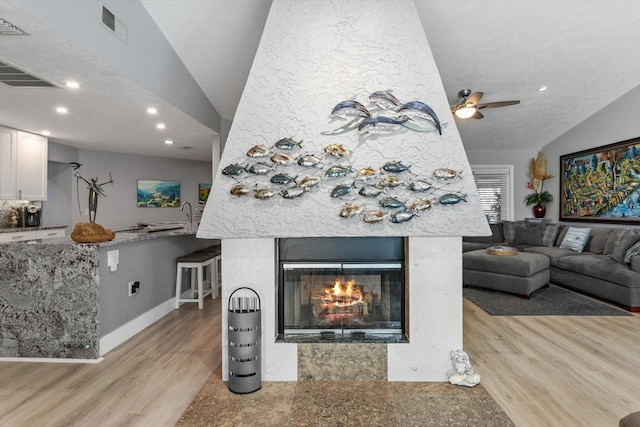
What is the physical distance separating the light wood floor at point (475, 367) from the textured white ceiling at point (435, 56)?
7.42ft

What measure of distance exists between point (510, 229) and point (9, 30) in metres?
7.08

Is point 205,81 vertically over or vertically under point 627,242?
over

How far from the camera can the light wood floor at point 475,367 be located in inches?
78.4

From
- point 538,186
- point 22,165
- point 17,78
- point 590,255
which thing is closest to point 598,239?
point 590,255

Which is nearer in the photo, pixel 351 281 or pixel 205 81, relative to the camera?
pixel 351 281

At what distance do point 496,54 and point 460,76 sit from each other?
483 mm

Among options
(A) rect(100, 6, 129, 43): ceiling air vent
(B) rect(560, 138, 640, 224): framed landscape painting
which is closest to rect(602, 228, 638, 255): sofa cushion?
(B) rect(560, 138, 640, 224): framed landscape painting

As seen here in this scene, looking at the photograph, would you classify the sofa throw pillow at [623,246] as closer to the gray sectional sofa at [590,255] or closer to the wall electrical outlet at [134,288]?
the gray sectional sofa at [590,255]

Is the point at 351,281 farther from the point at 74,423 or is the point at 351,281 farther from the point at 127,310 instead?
the point at 127,310

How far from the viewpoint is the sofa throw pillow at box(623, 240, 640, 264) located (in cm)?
405

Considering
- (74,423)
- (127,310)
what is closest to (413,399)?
(74,423)

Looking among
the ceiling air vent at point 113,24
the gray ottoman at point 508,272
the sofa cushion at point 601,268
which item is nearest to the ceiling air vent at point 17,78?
the ceiling air vent at point 113,24

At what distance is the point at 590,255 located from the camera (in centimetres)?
482

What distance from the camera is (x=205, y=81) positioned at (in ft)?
13.3
